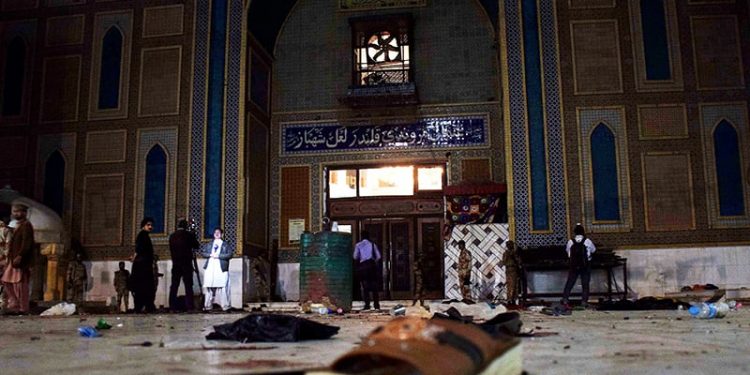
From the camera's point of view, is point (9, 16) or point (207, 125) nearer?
point (207, 125)

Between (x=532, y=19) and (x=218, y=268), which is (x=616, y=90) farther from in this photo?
(x=218, y=268)

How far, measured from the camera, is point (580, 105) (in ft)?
40.8

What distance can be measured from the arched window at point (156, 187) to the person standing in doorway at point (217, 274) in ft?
6.58

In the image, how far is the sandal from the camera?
4.58 ft

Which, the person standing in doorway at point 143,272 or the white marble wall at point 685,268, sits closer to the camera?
the person standing in doorway at point 143,272

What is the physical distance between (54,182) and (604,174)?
33.5 feet

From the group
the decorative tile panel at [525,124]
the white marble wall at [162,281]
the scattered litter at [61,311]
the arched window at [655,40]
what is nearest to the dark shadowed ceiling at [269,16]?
the decorative tile panel at [525,124]

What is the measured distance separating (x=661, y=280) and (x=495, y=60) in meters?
5.30

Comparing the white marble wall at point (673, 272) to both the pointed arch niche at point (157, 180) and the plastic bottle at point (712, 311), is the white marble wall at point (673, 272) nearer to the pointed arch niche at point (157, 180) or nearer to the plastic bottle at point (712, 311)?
the plastic bottle at point (712, 311)

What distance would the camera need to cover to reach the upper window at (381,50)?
14.3m

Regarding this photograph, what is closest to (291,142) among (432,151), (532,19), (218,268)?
(432,151)

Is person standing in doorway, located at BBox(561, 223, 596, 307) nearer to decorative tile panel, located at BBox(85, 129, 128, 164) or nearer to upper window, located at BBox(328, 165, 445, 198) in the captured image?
upper window, located at BBox(328, 165, 445, 198)

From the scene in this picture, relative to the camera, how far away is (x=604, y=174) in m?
12.2

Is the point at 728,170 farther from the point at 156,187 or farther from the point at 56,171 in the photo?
the point at 56,171
